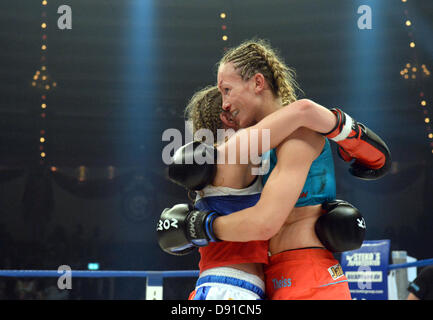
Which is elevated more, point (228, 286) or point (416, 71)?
point (416, 71)

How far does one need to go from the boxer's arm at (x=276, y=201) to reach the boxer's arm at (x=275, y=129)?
4cm

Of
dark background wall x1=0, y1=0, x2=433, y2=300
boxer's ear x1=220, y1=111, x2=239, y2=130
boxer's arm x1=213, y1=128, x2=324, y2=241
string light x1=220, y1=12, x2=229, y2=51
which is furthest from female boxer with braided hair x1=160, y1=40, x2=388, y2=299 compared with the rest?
string light x1=220, y1=12, x2=229, y2=51

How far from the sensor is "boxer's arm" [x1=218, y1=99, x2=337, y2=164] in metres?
1.24

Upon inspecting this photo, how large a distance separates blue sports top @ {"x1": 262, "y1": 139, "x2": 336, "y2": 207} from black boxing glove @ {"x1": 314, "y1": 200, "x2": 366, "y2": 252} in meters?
0.06

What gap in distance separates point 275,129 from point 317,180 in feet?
0.80

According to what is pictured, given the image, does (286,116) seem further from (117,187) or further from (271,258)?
(117,187)

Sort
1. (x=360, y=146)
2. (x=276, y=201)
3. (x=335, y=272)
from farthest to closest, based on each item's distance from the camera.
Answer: (x=360, y=146)
(x=335, y=272)
(x=276, y=201)

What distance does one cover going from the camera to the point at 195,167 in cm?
122

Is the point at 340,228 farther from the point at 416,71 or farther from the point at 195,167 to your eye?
the point at 416,71

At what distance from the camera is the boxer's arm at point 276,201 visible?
3.91 ft

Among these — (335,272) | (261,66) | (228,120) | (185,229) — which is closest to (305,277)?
(335,272)

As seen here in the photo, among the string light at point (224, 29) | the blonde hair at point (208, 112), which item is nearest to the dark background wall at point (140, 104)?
the string light at point (224, 29)

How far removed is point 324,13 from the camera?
282 inches
